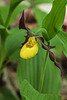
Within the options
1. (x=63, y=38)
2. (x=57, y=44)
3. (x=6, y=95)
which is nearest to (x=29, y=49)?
(x=63, y=38)

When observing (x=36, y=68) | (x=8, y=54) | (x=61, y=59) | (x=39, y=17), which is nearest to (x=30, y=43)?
(x=36, y=68)

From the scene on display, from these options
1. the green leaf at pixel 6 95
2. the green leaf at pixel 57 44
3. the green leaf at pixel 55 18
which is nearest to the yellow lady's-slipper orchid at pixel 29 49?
the green leaf at pixel 55 18

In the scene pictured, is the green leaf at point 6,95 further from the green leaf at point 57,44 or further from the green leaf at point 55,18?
the green leaf at point 55,18

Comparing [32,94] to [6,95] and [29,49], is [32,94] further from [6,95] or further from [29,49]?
[6,95]

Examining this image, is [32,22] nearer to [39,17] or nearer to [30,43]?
[39,17]

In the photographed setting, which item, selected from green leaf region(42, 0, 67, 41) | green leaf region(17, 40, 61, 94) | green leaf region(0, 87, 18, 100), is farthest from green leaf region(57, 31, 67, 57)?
green leaf region(0, 87, 18, 100)

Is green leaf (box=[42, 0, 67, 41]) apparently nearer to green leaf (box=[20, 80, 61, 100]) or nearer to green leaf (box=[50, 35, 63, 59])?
green leaf (box=[20, 80, 61, 100])
